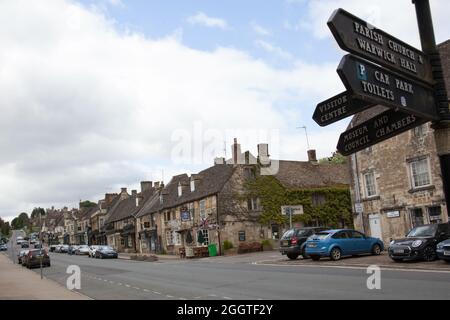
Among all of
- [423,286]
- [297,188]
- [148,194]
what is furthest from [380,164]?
[148,194]

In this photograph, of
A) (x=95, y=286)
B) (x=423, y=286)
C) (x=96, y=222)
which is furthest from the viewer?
(x=96, y=222)

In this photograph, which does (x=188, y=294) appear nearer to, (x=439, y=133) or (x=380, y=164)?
(x=439, y=133)

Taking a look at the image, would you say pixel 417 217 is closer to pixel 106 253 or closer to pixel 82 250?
pixel 106 253

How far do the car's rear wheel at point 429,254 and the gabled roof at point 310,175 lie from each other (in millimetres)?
26582

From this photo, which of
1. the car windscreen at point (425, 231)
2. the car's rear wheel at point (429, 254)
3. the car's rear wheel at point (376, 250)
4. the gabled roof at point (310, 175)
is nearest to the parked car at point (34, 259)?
the gabled roof at point (310, 175)

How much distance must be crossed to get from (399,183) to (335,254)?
816cm

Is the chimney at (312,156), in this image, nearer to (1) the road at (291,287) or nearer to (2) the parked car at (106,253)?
(2) the parked car at (106,253)

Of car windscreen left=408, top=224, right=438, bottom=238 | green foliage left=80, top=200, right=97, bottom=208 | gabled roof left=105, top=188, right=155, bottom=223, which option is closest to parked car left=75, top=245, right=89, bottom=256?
gabled roof left=105, top=188, right=155, bottom=223

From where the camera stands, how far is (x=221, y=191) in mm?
44250

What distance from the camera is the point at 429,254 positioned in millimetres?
19719

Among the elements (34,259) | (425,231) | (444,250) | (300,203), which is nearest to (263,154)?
(300,203)

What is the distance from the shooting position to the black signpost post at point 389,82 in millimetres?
4625
